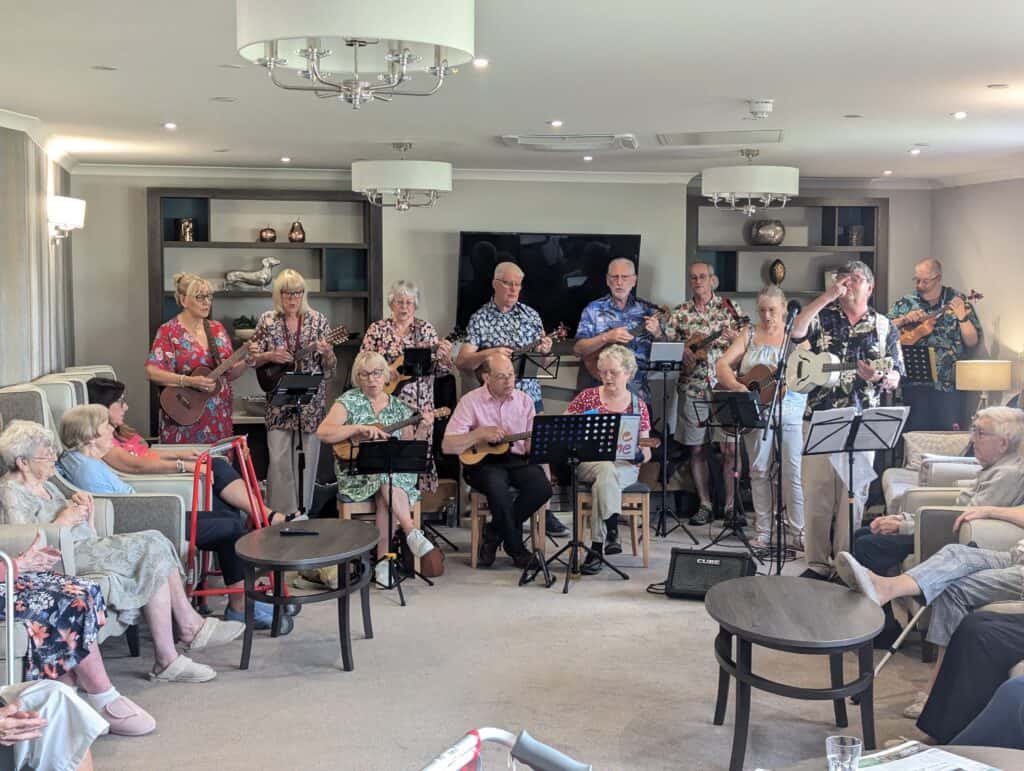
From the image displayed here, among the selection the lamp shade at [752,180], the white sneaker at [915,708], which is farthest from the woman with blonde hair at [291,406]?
the white sneaker at [915,708]

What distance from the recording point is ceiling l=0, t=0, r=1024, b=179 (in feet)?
12.6

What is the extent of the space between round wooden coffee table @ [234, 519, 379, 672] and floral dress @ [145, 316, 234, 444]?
2.09 metres

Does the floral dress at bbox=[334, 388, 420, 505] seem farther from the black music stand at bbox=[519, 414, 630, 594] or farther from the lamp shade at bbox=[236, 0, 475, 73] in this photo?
the lamp shade at bbox=[236, 0, 475, 73]

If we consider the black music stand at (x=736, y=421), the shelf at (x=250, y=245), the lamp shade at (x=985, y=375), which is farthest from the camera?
the shelf at (x=250, y=245)

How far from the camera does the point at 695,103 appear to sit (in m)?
5.50

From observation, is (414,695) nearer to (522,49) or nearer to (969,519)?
(969,519)

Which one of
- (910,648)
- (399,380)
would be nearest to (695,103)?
(399,380)

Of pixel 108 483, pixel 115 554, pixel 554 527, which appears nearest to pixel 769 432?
pixel 554 527

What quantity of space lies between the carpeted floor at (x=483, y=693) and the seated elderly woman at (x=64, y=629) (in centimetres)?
11

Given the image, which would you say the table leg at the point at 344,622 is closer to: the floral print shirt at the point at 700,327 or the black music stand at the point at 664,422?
the black music stand at the point at 664,422

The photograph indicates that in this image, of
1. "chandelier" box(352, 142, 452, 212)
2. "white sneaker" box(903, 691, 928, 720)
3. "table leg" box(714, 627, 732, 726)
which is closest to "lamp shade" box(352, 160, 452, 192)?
"chandelier" box(352, 142, 452, 212)

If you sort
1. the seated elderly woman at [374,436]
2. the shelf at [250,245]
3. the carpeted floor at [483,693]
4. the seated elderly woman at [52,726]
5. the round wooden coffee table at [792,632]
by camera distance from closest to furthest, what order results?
the seated elderly woman at [52,726] → the round wooden coffee table at [792,632] → the carpeted floor at [483,693] → the seated elderly woman at [374,436] → the shelf at [250,245]

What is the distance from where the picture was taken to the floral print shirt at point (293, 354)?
6809 millimetres

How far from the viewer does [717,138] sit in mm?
6656
